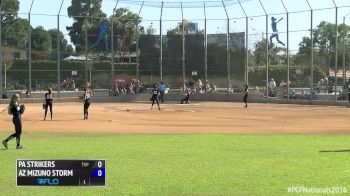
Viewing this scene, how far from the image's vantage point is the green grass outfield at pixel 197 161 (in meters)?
9.56

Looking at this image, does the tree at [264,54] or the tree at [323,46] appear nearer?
the tree at [323,46]

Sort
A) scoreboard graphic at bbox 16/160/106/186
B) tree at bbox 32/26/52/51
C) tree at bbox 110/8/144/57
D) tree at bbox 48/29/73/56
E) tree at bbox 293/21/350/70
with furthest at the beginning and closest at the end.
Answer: tree at bbox 110/8/144/57
tree at bbox 48/29/73/56
tree at bbox 32/26/52/51
tree at bbox 293/21/350/70
scoreboard graphic at bbox 16/160/106/186

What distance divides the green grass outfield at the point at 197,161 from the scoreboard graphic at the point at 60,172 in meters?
3.23

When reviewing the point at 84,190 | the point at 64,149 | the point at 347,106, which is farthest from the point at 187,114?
the point at 84,190

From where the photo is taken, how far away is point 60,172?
5.73 m

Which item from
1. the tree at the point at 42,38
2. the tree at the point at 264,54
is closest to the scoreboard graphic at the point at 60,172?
the tree at the point at 264,54

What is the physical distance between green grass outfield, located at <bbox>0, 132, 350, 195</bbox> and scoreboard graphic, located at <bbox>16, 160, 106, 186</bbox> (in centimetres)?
323

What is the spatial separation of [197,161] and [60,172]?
741cm

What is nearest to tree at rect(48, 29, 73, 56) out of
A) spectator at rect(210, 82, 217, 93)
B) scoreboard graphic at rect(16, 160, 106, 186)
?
spectator at rect(210, 82, 217, 93)

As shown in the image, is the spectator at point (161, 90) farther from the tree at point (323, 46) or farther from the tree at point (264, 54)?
the tree at point (323, 46)

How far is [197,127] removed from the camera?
80.0 ft

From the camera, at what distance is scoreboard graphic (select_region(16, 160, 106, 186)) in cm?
574

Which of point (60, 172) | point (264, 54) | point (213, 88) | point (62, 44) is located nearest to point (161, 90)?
point (213, 88)

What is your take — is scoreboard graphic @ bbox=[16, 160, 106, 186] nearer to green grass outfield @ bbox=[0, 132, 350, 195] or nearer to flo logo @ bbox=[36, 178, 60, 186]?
flo logo @ bbox=[36, 178, 60, 186]
